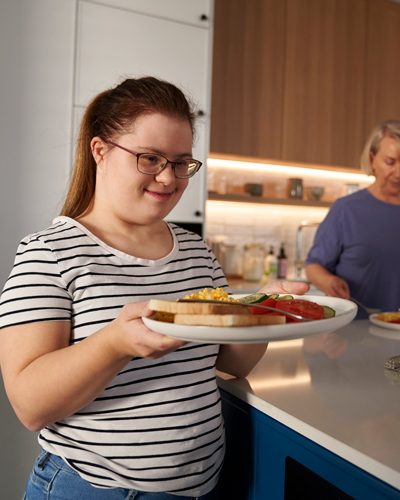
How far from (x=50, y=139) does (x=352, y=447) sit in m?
1.91

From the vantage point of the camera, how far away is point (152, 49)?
234cm

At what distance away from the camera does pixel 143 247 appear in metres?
0.88

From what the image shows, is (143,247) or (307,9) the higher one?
(307,9)

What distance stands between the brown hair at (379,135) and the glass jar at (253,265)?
1268 millimetres

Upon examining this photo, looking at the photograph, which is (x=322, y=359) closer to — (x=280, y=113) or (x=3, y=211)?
(x=3, y=211)

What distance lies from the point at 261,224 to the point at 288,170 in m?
0.44

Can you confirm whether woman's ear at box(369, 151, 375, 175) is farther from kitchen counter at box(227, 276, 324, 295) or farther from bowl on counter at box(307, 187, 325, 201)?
bowl on counter at box(307, 187, 325, 201)

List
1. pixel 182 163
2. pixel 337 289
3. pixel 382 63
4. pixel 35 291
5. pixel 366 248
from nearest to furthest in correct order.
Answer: pixel 35 291 < pixel 182 163 < pixel 337 289 < pixel 366 248 < pixel 382 63

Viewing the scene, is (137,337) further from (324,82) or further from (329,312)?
(324,82)

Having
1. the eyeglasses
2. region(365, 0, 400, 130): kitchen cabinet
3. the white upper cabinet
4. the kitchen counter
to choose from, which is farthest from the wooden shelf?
the eyeglasses

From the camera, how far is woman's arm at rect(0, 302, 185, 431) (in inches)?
23.7

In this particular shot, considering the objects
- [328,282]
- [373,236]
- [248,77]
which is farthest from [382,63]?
[328,282]

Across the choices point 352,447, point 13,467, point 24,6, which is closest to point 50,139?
point 24,6

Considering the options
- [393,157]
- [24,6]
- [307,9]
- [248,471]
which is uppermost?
[307,9]
